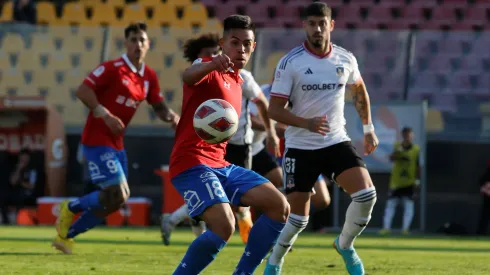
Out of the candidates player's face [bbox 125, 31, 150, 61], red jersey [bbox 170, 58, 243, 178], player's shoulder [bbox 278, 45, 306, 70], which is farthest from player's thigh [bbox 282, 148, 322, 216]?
player's face [bbox 125, 31, 150, 61]

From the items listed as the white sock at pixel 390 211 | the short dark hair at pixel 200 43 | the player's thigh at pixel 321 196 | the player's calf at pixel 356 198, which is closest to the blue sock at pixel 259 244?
the player's calf at pixel 356 198

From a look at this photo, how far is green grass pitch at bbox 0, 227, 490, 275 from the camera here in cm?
866

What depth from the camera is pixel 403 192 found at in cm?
1773

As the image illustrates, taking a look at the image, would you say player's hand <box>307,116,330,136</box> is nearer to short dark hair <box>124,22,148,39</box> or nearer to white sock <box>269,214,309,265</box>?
white sock <box>269,214,309,265</box>

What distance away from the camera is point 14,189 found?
61.8ft

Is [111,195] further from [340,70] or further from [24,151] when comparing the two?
[24,151]

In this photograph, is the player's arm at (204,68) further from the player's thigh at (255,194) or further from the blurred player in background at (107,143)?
the blurred player in background at (107,143)

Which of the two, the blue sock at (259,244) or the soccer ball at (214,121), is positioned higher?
the soccer ball at (214,121)

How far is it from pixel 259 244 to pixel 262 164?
442cm

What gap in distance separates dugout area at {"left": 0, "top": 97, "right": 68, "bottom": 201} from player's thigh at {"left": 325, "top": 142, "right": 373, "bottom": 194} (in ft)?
38.0

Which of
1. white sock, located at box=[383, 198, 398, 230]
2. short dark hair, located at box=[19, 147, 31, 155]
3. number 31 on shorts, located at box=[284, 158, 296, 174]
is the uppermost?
number 31 on shorts, located at box=[284, 158, 296, 174]

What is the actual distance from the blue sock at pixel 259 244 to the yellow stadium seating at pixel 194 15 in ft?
48.5

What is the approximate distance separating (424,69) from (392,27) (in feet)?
8.31

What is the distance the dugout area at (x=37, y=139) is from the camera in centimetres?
1869
